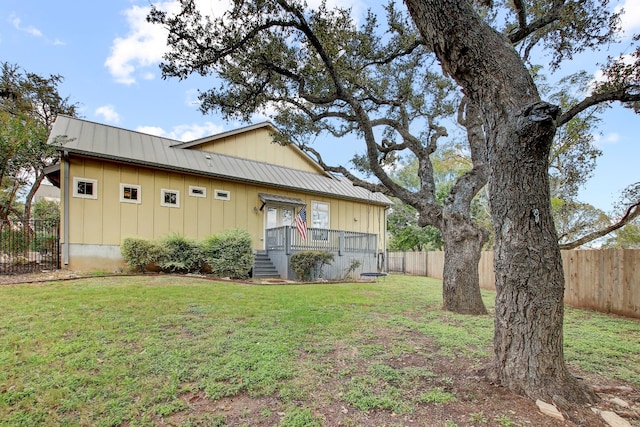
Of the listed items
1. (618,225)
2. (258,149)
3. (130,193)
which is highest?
(258,149)

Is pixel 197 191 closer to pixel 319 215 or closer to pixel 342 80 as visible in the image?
pixel 319 215

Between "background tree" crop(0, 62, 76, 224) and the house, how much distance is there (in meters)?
0.78

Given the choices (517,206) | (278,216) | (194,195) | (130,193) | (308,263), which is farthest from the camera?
(278,216)

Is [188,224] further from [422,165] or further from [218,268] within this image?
[422,165]

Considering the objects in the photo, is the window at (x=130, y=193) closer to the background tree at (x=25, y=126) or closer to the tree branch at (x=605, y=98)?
the background tree at (x=25, y=126)

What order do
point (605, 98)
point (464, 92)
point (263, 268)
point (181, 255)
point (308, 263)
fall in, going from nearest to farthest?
1. point (464, 92)
2. point (605, 98)
3. point (181, 255)
4. point (308, 263)
5. point (263, 268)

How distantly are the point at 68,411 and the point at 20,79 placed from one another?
63.5 feet

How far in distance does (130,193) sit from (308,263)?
654cm

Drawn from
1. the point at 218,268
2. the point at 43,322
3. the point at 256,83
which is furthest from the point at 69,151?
the point at 43,322

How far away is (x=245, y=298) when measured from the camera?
678 cm

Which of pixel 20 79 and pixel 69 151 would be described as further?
pixel 20 79

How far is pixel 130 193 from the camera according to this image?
10766 mm

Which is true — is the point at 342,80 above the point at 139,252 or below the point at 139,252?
above

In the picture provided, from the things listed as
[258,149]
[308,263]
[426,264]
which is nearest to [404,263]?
[426,264]
